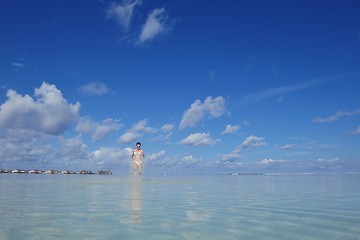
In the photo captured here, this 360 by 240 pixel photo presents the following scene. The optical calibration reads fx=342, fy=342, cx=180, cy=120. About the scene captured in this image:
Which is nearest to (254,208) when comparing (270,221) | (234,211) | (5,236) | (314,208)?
(234,211)

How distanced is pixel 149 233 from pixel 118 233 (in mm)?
611

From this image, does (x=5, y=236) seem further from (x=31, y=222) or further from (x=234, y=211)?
(x=234, y=211)

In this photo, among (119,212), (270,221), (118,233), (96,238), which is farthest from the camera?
(119,212)

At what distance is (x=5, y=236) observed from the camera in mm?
6297

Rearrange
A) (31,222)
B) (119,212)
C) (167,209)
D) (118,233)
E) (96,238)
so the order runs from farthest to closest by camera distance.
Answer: (167,209) < (119,212) < (31,222) < (118,233) < (96,238)

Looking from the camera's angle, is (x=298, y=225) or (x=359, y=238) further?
(x=298, y=225)

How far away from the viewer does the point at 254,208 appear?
11.1 meters

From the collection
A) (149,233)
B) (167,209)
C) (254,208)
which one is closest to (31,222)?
(149,233)

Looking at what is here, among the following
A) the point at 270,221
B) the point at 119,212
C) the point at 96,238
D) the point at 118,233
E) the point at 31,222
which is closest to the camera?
the point at 96,238

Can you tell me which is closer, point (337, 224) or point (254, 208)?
point (337, 224)

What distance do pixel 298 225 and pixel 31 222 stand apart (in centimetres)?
616

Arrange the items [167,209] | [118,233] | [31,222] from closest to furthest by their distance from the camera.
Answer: [118,233] < [31,222] < [167,209]

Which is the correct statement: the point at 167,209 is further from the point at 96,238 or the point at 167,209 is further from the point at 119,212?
the point at 96,238

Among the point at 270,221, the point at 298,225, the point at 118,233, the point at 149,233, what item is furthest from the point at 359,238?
the point at 118,233
